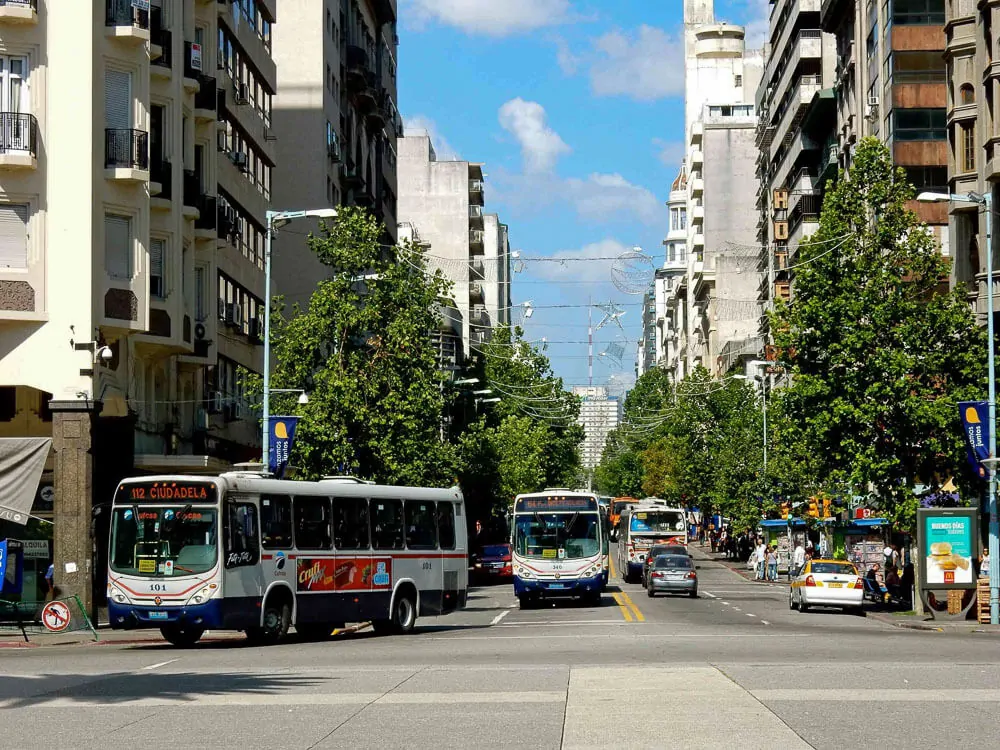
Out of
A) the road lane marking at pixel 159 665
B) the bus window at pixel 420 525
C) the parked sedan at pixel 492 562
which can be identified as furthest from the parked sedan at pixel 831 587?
the parked sedan at pixel 492 562

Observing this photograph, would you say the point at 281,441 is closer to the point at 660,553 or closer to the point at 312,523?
the point at 312,523

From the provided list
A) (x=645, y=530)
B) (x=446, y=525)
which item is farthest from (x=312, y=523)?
(x=645, y=530)

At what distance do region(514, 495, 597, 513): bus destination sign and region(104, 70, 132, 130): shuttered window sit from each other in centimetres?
1557

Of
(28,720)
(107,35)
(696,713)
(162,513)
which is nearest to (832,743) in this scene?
(696,713)

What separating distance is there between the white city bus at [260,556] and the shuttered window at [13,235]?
10.5m

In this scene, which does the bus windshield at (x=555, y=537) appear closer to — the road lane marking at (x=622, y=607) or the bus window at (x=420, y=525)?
the road lane marking at (x=622, y=607)

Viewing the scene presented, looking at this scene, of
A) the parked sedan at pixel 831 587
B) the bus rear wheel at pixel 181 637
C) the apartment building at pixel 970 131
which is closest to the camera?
the bus rear wheel at pixel 181 637

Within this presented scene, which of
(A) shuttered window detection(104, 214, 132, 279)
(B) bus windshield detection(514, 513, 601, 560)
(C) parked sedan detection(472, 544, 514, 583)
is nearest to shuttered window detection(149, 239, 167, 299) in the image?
(A) shuttered window detection(104, 214, 132, 279)

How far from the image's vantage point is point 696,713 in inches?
585

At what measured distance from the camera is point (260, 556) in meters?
27.2

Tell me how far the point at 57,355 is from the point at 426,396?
13.5 metres

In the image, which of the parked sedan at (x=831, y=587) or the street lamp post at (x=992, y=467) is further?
the parked sedan at (x=831, y=587)

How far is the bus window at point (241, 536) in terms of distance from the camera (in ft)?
86.7

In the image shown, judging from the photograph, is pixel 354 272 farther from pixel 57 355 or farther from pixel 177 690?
pixel 177 690
